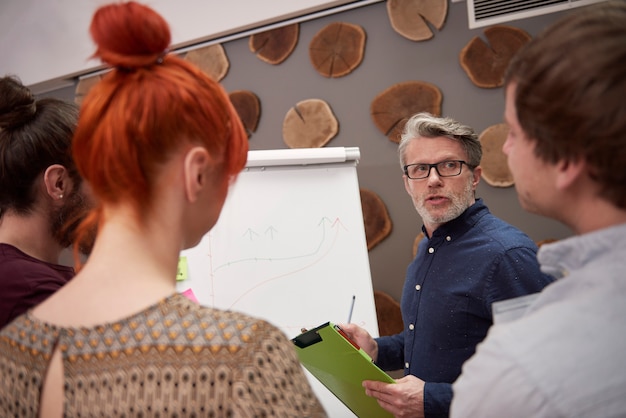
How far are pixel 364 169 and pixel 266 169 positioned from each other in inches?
24.2

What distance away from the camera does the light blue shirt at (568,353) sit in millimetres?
615

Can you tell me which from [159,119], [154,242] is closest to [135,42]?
[159,119]

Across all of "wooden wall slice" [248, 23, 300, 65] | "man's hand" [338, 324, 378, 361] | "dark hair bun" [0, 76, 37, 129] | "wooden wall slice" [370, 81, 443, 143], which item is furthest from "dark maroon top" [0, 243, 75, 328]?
"wooden wall slice" [248, 23, 300, 65]

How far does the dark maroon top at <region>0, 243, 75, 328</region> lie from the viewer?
1.09 meters

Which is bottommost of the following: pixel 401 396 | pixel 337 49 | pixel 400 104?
pixel 401 396

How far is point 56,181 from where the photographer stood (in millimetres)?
1255

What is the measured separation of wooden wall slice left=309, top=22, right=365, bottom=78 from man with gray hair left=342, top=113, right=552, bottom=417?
2.60ft

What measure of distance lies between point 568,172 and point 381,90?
1909 mm

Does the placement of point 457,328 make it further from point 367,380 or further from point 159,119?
point 159,119

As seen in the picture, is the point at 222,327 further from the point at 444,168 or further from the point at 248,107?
the point at 248,107

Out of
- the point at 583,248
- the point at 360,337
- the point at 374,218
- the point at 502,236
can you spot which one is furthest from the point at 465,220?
the point at 583,248

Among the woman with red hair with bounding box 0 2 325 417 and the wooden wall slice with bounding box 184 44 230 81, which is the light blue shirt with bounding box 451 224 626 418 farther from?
the wooden wall slice with bounding box 184 44 230 81

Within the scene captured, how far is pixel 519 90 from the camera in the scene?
0.75m

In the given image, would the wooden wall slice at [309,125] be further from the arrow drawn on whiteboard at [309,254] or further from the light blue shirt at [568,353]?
the light blue shirt at [568,353]
